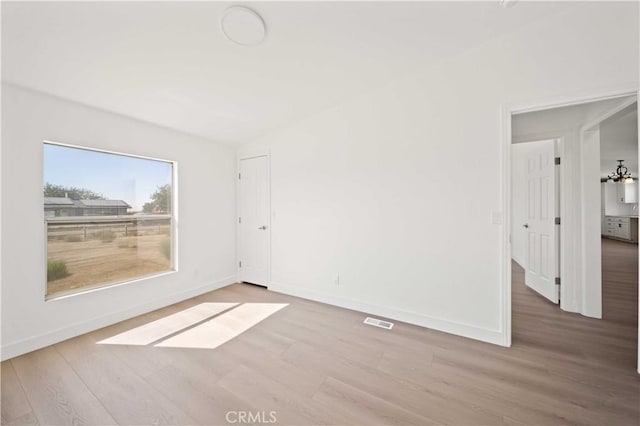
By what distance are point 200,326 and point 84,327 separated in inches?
45.2

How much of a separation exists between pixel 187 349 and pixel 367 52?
3.23 meters

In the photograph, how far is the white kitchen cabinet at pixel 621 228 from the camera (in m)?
7.83

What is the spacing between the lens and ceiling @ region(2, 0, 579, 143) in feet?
5.46

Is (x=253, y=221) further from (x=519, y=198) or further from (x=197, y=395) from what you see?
(x=519, y=198)

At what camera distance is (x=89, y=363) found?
2.03 m

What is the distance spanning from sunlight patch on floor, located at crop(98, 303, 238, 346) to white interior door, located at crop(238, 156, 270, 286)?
0.87 metres

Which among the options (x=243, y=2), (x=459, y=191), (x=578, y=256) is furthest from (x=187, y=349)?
(x=578, y=256)

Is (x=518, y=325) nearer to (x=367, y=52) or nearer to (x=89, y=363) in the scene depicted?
(x=367, y=52)

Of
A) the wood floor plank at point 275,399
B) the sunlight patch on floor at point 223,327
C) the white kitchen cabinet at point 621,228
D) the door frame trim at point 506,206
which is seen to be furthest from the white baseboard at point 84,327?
the white kitchen cabinet at point 621,228

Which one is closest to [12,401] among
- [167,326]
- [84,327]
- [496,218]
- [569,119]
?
[84,327]

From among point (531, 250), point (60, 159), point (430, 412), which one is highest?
point (60, 159)

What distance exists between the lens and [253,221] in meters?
4.06

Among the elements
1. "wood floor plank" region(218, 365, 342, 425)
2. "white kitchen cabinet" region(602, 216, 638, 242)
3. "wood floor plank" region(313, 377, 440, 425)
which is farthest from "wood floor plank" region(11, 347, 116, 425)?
"white kitchen cabinet" region(602, 216, 638, 242)

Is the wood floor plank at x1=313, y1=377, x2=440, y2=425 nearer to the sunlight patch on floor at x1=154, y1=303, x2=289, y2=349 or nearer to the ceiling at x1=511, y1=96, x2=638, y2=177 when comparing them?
the sunlight patch on floor at x1=154, y1=303, x2=289, y2=349
